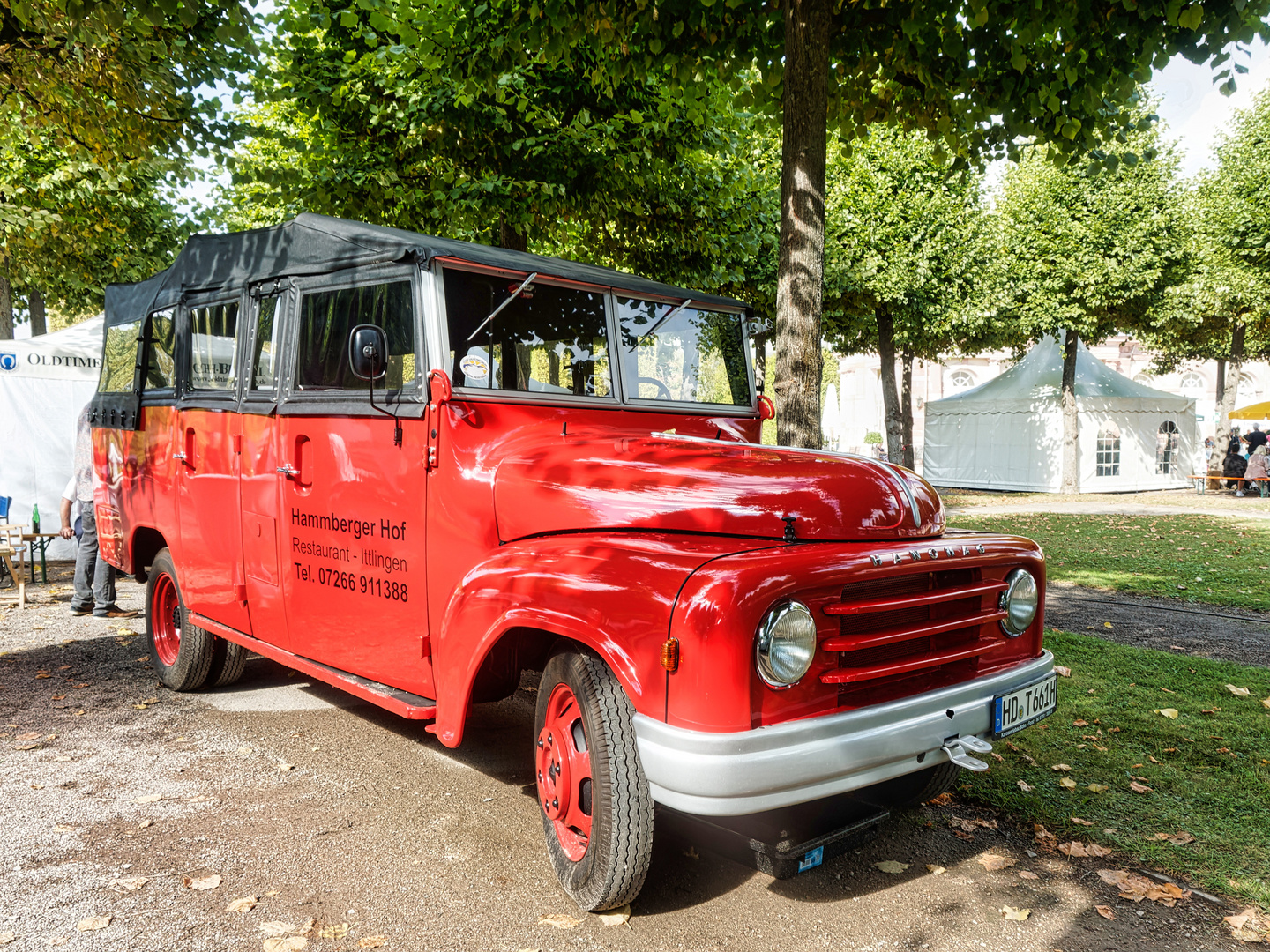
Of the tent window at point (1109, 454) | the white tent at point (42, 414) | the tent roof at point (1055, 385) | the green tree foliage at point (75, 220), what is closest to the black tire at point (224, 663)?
the white tent at point (42, 414)

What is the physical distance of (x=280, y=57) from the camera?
8.76 metres

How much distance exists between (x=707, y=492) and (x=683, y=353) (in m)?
1.59

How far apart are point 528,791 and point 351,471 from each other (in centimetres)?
167

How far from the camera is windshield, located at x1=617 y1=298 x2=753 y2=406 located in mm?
4195

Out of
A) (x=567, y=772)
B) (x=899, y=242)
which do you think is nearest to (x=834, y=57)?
(x=567, y=772)

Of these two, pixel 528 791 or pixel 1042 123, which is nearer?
pixel 528 791

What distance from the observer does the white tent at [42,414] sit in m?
11.6

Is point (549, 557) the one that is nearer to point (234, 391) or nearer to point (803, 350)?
point (234, 391)

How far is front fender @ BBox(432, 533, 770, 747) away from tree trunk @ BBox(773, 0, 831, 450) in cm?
277

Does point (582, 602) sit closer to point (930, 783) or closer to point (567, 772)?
point (567, 772)

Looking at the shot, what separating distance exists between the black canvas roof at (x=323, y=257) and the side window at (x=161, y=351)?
9 cm

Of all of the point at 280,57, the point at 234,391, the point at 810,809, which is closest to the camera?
the point at 810,809

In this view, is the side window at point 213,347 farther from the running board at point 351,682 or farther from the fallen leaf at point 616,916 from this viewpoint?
the fallen leaf at point 616,916

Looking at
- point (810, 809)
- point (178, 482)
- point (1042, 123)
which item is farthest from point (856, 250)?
point (810, 809)
